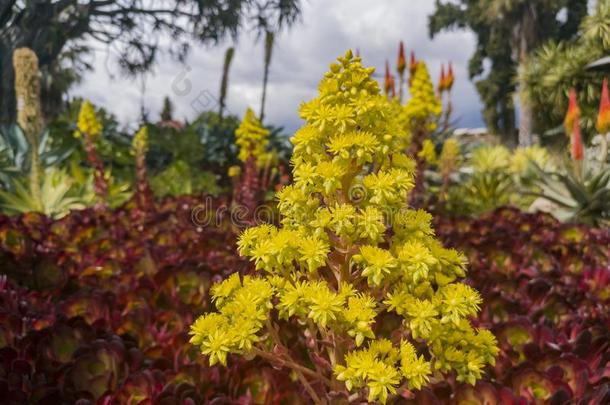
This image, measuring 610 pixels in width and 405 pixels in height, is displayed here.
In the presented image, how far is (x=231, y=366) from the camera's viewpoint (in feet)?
5.69

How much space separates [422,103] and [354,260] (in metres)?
5.20

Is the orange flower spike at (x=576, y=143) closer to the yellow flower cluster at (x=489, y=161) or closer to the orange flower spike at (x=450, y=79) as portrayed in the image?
the orange flower spike at (x=450, y=79)

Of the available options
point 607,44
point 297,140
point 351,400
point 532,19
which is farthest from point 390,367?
point 532,19

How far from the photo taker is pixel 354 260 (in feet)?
4.21

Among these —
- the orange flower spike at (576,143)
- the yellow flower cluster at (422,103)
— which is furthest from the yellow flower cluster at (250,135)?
the orange flower spike at (576,143)

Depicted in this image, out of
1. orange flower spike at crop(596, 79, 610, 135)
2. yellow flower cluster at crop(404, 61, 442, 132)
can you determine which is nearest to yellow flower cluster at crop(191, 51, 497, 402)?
yellow flower cluster at crop(404, 61, 442, 132)

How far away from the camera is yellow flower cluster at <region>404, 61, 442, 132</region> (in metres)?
6.18

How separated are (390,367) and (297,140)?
51 centimetres

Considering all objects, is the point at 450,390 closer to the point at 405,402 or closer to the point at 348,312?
the point at 405,402

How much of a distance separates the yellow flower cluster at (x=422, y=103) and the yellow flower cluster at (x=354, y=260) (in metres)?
4.95

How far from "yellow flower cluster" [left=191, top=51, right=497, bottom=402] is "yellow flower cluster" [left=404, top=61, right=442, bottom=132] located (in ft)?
16.2

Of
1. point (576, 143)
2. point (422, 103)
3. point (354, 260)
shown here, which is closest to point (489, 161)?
point (576, 143)

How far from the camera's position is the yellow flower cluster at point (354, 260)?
1216mm

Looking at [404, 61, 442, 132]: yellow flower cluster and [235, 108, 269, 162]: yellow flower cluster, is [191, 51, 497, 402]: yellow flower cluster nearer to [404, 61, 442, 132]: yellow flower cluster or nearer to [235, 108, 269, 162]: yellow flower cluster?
[235, 108, 269, 162]: yellow flower cluster
